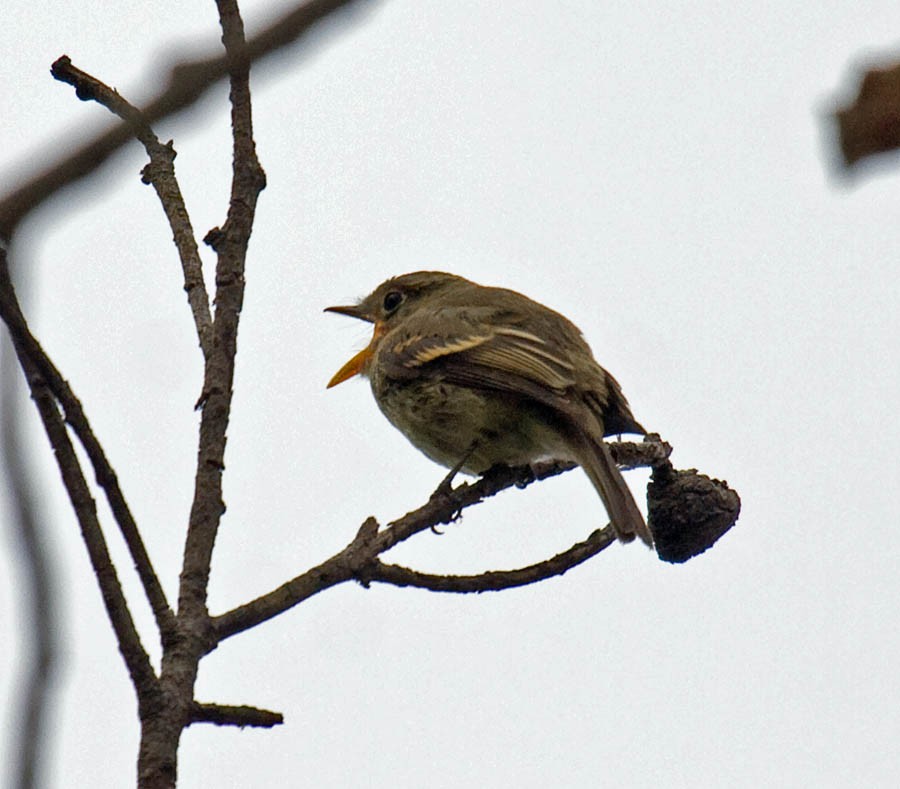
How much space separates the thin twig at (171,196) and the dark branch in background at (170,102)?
234 centimetres

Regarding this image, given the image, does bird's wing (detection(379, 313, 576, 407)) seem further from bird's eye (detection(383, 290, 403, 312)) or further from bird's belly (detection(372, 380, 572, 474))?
bird's eye (detection(383, 290, 403, 312))

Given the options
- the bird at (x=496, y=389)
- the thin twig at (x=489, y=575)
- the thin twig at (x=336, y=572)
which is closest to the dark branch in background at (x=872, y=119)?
the thin twig at (x=336, y=572)

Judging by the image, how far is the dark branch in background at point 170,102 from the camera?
94 centimetres

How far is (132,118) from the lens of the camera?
3.42ft

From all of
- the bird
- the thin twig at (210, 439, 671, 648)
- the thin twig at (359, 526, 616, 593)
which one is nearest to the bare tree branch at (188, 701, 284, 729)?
the thin twig at (210, 439, 671, 648)

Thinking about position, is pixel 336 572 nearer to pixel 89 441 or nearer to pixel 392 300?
pixel 89 441

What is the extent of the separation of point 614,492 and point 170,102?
3.70 meters

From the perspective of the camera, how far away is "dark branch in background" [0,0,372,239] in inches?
37.1

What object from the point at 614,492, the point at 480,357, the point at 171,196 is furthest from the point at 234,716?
the point at 480,357

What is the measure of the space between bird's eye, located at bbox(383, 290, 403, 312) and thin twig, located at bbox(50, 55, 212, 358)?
346 cm

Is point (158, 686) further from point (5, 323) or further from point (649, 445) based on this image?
point (649, 445)

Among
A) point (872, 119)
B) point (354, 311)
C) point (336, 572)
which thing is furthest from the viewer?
point (354, 311)

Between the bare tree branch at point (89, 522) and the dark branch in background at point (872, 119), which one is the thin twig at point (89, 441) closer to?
the bare tree branch at point (89, 522)

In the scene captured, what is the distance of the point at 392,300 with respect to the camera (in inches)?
289
